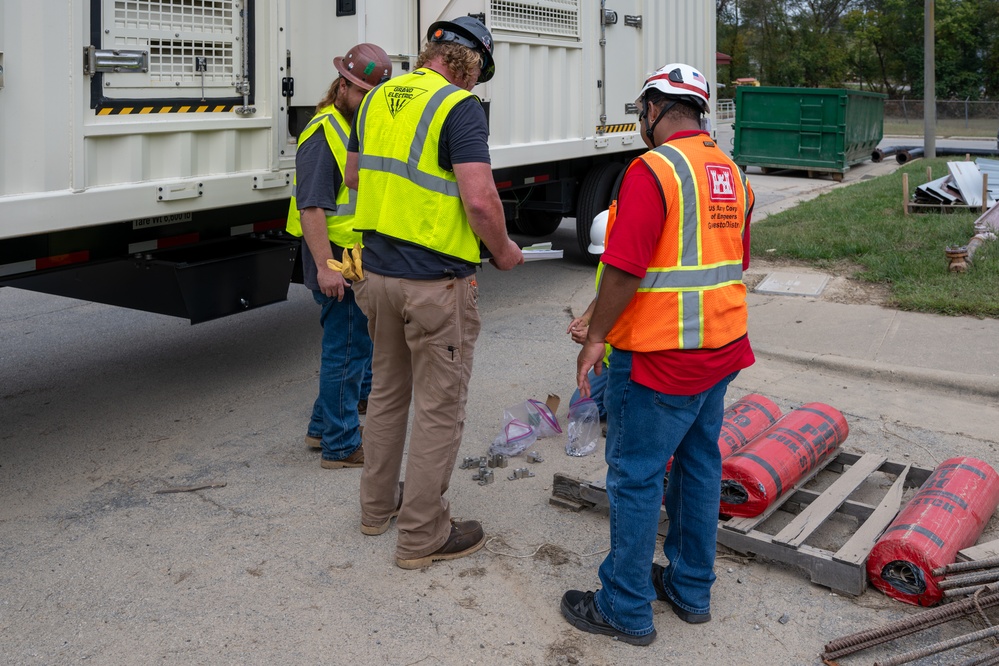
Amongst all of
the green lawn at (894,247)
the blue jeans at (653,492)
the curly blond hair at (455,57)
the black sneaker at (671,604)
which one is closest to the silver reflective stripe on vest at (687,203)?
the blue jeans at (653,492)

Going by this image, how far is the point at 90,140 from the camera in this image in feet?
15.2

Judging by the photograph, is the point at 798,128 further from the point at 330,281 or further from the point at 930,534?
the point at 930,534

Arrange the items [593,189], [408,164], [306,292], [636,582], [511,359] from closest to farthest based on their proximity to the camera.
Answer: [636,582] < [408,164] < [511,359] < [306,292] < [593,189]

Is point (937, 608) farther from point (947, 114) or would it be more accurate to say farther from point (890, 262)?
point (947, 114)

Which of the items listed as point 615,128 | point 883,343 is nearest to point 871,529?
point 883,343

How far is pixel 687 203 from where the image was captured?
308cm

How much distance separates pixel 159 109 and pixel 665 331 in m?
2.99

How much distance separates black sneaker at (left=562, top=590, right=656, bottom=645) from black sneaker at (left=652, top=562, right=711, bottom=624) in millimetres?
162

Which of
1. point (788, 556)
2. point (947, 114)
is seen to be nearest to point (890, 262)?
point (788, 556)

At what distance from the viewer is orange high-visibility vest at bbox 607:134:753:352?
3.09m

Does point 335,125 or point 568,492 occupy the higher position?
point 335,125

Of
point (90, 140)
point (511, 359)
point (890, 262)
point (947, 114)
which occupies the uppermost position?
point (947, 114)

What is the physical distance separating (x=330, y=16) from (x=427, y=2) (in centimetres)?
65

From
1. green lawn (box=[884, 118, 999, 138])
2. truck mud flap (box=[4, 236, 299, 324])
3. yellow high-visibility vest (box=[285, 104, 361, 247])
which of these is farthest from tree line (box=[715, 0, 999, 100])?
yellow high-visibility vest (box=[285, 104, 361, 247])
